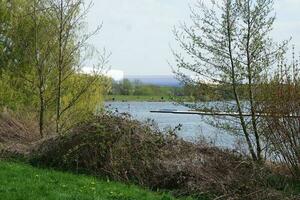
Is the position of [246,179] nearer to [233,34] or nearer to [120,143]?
[120,143]

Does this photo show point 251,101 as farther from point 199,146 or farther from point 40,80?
point 40,80

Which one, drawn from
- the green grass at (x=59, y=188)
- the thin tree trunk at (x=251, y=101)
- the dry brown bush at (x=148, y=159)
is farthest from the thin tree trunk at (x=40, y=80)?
the thin tree trunk at (x=251, y=101)

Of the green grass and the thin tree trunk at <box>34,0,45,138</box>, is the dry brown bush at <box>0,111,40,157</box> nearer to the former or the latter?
the thin tree trunk at <box>34,0,45,138</box>

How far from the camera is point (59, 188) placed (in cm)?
999

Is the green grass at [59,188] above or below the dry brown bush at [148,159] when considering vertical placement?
below

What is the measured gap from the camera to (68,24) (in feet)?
62.4

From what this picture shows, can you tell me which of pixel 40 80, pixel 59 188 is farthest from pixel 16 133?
pixel 59 188

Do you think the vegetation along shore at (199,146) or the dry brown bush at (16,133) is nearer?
the vegetation along shore at (199,146)

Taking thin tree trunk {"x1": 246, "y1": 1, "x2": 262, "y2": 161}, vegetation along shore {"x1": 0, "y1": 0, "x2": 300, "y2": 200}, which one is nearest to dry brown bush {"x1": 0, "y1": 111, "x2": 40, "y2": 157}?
vegetation along shore {"x1": 0, "y1": 0, "x2": 300, "y2": 200}

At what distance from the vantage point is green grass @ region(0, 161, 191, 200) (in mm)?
9312

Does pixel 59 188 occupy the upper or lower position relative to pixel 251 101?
lower

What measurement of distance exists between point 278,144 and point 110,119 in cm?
412

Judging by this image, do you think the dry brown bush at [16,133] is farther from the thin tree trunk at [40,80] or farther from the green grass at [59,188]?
the green grass at [59,188]

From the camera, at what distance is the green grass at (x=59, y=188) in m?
9.31
